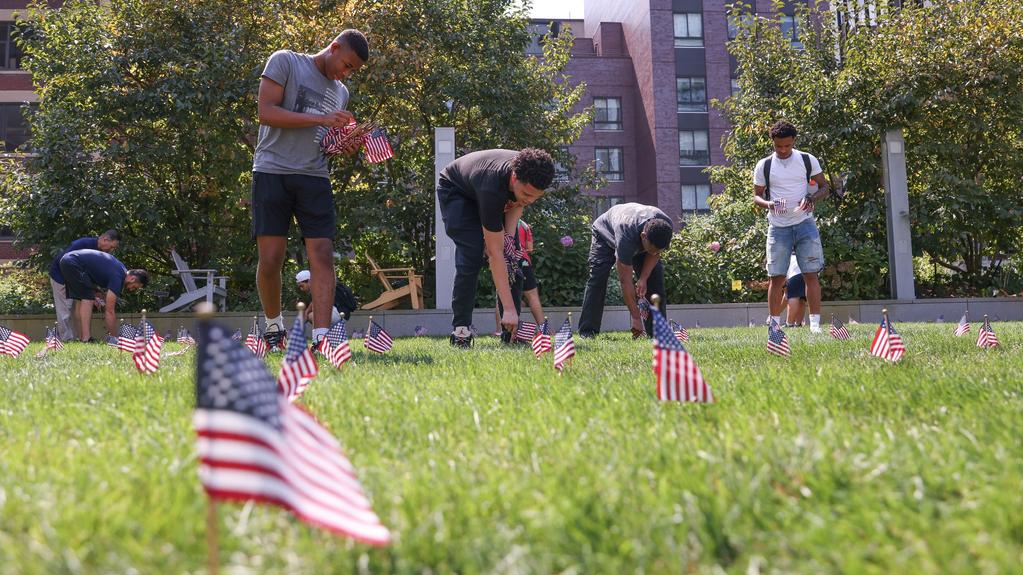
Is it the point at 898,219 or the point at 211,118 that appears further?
the point at 898,219

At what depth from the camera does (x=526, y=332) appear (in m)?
6.70

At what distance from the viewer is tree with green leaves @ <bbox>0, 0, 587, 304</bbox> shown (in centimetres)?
1262

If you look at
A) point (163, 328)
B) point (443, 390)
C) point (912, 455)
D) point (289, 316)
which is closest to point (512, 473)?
point (912, 455)

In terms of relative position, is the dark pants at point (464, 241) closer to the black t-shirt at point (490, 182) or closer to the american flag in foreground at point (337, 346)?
the black t-shirt at point (490, 182)

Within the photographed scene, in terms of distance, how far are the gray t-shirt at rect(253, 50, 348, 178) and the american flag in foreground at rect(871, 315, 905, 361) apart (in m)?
3.50

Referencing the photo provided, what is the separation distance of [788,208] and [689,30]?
2770 cm

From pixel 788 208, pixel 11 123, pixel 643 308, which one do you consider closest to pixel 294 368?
pixel 643 308

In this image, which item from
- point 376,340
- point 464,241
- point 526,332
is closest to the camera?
point 376,340

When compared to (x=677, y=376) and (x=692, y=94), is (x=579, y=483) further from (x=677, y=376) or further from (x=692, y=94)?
(x=692, y=94)

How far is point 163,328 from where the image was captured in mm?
12070

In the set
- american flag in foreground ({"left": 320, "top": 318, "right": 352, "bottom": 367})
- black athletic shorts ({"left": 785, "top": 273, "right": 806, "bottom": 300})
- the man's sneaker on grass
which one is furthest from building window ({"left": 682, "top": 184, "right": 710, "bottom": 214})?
american flag in foreground ({"left": 320, "top": 318, "right": 352, "bottom": 367})

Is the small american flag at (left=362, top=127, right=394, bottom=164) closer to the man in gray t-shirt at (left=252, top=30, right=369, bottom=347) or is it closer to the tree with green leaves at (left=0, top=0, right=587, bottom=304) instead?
the man in gray t-shirt at (left=252, top=30, right=369, bottom=347)

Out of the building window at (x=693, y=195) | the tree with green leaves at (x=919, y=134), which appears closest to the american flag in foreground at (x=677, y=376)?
the tree with green leaves at (x=919, y=134)

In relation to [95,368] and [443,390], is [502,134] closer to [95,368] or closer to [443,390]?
[95,368]
